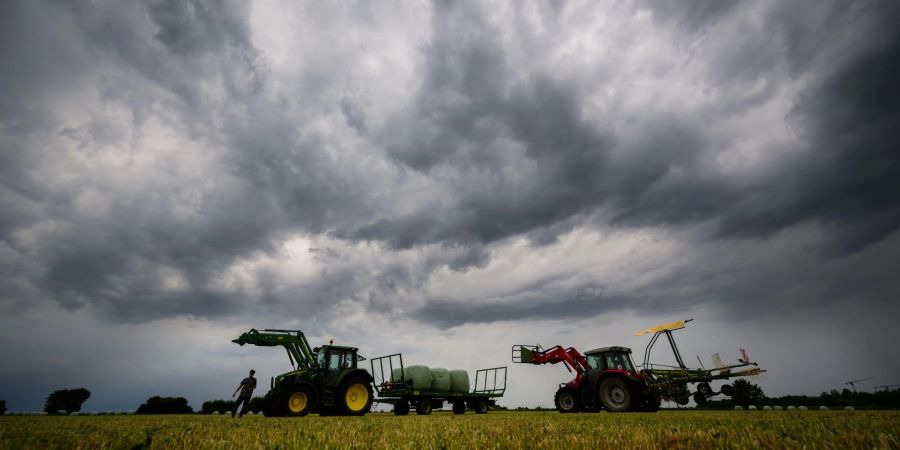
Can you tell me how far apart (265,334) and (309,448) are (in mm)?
15406

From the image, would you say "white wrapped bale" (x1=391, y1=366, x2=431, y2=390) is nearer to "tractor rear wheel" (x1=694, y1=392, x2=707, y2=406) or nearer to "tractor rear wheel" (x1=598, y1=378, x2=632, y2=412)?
"tractor rear wheel" (x1=598, y1=378, x2=632, y2=412)

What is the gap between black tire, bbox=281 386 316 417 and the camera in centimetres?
1453

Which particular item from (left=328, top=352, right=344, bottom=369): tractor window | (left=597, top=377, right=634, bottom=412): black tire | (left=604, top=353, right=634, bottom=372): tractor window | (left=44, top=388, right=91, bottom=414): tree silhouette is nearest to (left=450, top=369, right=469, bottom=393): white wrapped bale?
(left=328, top=352, right=344, bottom=369): tractor window

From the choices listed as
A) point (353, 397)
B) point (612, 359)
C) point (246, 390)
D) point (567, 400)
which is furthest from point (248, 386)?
point (612, 359)

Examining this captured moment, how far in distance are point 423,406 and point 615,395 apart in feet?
28.4

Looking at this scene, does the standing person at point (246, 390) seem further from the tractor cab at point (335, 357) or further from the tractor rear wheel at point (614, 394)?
the tractor rear wheel at point (614, 394)

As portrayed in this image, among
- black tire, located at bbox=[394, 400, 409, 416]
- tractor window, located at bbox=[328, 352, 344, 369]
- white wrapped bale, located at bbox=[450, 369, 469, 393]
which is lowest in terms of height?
black tire, located at bbox=[394, 400, 409, 416]

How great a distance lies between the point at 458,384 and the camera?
20578mm

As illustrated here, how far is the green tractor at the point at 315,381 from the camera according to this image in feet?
49.0

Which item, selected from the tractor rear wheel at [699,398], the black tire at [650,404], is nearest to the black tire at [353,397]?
the black tire at [650,404]

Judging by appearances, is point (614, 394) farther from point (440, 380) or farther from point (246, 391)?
point (246, 391)

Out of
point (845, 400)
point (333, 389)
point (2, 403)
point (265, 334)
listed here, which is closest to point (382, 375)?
point (333, 389)

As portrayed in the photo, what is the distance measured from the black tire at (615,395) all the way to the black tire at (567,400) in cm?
181

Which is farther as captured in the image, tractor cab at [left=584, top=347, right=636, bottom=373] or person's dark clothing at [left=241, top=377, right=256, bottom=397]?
tractor cab at [left=584, top=347, right=636, bottom=373]
